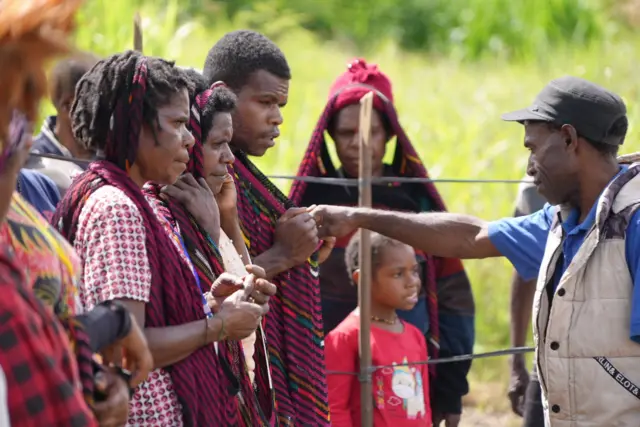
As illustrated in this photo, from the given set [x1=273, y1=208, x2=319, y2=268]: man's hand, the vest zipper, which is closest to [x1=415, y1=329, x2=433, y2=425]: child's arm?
the vest zipper

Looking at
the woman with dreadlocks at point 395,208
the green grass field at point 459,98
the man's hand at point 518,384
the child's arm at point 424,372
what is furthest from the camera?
the green grass field at point 459,98

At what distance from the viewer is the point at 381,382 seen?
437cm

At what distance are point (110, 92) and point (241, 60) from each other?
0.95 meters

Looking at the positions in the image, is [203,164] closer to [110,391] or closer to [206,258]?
[206,258]

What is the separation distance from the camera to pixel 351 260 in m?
4.66

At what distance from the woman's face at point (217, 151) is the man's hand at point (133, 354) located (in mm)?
863

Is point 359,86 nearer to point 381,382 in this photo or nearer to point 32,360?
point 381,382

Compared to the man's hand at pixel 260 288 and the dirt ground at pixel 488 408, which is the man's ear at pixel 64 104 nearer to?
the man's hand at pixel 260 288

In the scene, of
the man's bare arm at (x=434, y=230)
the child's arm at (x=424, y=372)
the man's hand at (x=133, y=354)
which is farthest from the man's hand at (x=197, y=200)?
the child's arm at (x=424, y=372)

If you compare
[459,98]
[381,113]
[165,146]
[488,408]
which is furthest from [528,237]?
[459,98]

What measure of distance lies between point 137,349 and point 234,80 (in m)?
1.46

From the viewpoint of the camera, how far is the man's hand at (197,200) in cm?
318

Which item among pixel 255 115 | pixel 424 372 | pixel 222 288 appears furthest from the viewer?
pixel 424 372

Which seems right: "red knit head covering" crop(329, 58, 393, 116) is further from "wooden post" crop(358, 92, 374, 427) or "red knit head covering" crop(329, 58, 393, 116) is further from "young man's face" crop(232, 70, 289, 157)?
"young man's face" crop(232, 70, 289, 157)
